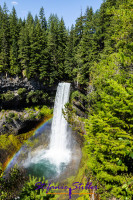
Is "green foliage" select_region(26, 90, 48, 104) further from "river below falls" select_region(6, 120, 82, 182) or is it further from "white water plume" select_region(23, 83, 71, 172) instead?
"river below falls" select_region(6, 120, 82, 182)

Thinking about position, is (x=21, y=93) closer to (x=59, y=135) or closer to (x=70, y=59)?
(x=59, y=135)

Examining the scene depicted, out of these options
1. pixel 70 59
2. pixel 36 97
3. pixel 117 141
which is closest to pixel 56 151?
pixel 36 97

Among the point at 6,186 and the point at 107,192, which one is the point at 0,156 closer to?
the point at 6,186

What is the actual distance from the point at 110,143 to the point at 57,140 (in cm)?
2238

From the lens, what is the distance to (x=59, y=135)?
2720 centimetres

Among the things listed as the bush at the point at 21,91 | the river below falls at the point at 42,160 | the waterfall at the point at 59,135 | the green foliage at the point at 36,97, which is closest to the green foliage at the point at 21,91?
the bush at the point at 21,91

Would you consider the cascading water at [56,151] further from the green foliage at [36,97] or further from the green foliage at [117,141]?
the green foliage at [117,141]

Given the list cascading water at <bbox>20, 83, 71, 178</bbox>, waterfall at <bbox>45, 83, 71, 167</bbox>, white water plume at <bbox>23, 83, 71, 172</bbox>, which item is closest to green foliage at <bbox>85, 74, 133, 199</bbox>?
cascading water at <bbox>20, 83, 71, 178</bbox>

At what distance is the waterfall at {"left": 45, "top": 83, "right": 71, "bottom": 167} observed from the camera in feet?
76.0

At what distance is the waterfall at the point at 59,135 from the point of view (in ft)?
76.0

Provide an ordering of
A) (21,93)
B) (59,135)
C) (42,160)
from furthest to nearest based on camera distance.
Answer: (21,93)
(59,135)
(42,160)

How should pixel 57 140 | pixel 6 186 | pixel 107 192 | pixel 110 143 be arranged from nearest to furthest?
pixel 110 143, pixel 107 192, pixel 6 186, pixel 57 140

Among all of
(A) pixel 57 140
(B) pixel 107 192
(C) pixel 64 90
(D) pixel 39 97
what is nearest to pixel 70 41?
(C) pixel 64 90

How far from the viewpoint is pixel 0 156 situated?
23.9 meters
